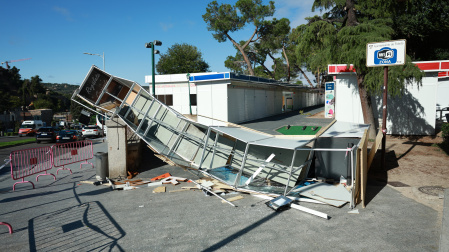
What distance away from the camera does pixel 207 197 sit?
23.9ft

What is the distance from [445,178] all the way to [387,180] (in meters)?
1.71

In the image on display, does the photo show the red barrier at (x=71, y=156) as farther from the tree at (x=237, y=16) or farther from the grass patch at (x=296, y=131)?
the tree at (x=237, y=16)

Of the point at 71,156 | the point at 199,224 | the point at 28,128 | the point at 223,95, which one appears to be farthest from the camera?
the point at 28,128

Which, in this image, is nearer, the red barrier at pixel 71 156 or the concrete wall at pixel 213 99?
the red barrier at pixel 71 156

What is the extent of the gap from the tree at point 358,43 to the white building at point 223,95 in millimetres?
5305

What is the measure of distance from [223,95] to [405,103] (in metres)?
11.2

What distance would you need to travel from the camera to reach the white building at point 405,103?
15117 mm

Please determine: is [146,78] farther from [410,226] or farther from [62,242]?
[410,226]

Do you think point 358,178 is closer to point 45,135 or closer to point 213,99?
point 213,99

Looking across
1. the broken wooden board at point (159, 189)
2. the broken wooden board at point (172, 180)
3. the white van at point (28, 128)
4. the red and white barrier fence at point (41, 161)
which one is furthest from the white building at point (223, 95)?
the white van at point (28, 128)

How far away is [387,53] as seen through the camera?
9.51 m

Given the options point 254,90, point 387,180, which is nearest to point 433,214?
point 387,180

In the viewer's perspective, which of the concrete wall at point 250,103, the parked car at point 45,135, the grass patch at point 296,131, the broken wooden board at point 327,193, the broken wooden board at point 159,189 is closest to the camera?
the broken wooden board at point 327,193

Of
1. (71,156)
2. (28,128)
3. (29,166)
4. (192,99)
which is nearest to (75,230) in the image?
(29,166)
